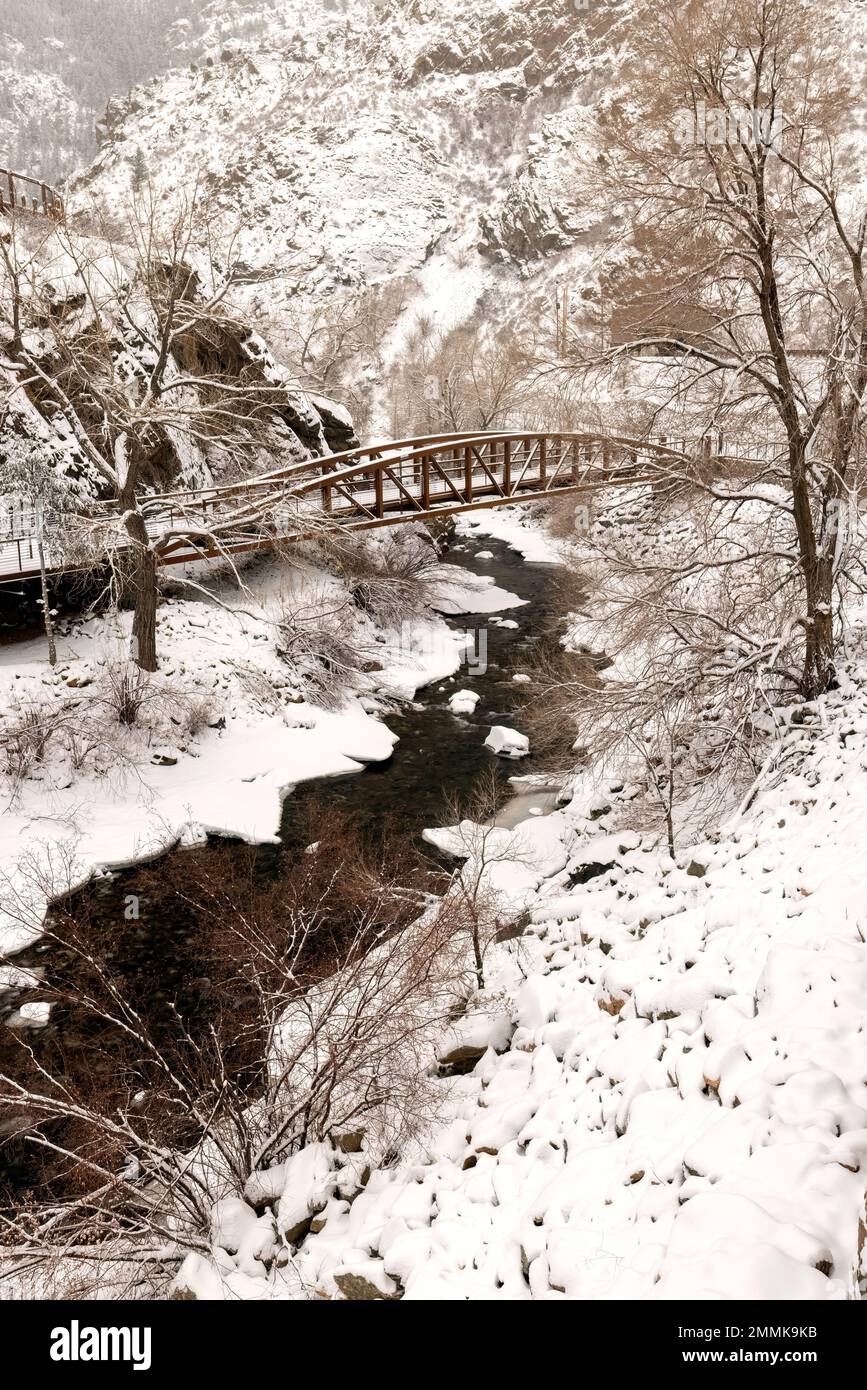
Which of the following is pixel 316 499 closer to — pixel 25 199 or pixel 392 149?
pixel 25 199

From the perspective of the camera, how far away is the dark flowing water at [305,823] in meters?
10.0

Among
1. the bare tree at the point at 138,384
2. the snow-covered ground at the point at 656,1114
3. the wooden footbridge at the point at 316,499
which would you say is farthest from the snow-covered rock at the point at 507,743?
the snow-covered ground at the point at 656,1114

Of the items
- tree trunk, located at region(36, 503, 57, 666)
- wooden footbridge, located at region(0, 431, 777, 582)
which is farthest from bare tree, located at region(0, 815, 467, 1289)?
wooden footbridge, located at region(0, 431, 777, 582)

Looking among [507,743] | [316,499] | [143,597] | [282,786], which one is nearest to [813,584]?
[507,743]

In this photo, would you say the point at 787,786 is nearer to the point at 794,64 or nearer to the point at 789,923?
the point at 789,923

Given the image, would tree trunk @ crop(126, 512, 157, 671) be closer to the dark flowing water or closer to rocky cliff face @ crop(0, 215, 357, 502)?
rocky cliff face @ crop(0, 215, 357, 502)

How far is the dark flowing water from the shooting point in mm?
10039

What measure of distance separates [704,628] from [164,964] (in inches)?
332

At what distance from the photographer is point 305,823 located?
1447 cm

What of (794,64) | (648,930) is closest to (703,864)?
(648,930)

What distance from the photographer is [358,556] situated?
23.2 m
